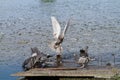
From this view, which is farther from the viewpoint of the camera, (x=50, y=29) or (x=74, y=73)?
(x=50, y=29)

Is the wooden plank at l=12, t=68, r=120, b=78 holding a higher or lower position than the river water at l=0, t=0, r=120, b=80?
lower

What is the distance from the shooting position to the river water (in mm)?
19062

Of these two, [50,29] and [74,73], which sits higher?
[50,29]

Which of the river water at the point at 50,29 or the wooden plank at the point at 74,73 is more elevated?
the river water at the point at 50,29

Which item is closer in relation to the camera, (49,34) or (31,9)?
(49,34)

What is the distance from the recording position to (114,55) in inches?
711

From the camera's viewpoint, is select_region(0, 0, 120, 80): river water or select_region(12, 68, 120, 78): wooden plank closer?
select_region(12, 68, 120, 78): wooden plank

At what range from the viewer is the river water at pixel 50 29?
19.1m

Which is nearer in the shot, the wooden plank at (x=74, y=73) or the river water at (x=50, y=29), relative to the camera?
the wooden plank at (x=74, y=73)

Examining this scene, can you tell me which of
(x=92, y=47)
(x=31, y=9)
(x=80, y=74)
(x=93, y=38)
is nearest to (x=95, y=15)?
(x=31, y=9)

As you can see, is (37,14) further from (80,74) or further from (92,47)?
(80,74)

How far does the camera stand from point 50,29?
26000mm

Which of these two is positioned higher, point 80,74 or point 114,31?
point 114,31

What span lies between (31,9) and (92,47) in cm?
1794
